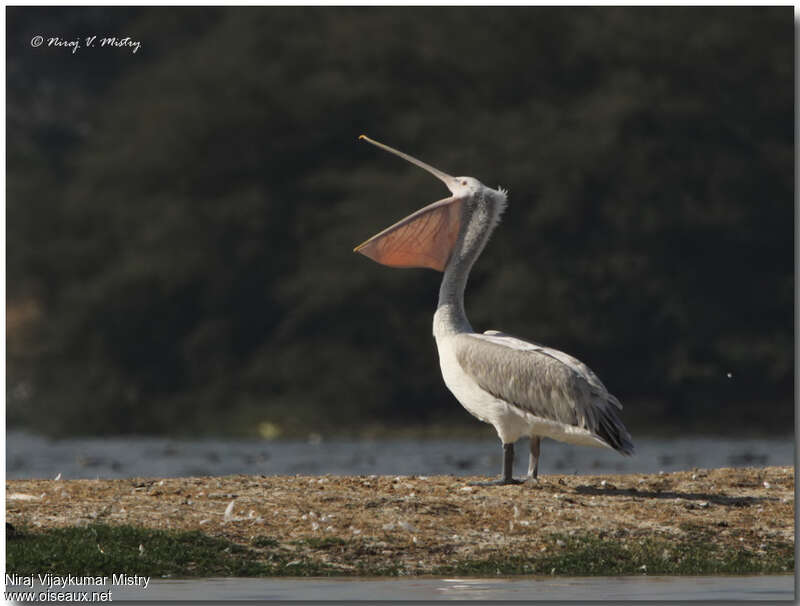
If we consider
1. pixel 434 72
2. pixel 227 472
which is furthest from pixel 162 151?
pixel 227 472

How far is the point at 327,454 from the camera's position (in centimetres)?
2967

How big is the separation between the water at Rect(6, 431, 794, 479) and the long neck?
287 inches

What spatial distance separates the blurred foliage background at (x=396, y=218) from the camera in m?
35.2

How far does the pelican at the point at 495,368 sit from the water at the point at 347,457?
7.24m

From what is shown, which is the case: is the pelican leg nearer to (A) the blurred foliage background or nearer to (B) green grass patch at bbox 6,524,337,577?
(B) green grass patch at bbox 6,524,337,577

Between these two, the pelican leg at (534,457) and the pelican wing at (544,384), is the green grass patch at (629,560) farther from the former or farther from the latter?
the pelican leg at (534,457)

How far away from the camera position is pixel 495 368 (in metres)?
13.6

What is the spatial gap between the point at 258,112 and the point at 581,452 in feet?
47.5

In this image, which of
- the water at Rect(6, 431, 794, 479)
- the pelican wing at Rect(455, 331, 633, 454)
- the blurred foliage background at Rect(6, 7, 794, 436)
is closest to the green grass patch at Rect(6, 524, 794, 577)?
the pelican wing at Rect(455, 331, 633, 454)

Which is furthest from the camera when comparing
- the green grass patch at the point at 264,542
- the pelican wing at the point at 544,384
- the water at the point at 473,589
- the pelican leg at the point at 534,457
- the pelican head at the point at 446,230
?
the pelican head at the point at 446,230

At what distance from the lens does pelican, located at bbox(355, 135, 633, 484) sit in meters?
13.4

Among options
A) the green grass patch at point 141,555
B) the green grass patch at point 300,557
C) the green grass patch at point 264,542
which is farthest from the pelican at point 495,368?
the green grass patch at point 141,555

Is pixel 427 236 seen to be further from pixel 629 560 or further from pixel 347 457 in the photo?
pixel 347 457

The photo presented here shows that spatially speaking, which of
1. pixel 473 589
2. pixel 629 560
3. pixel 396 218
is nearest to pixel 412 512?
pixel 629 560
